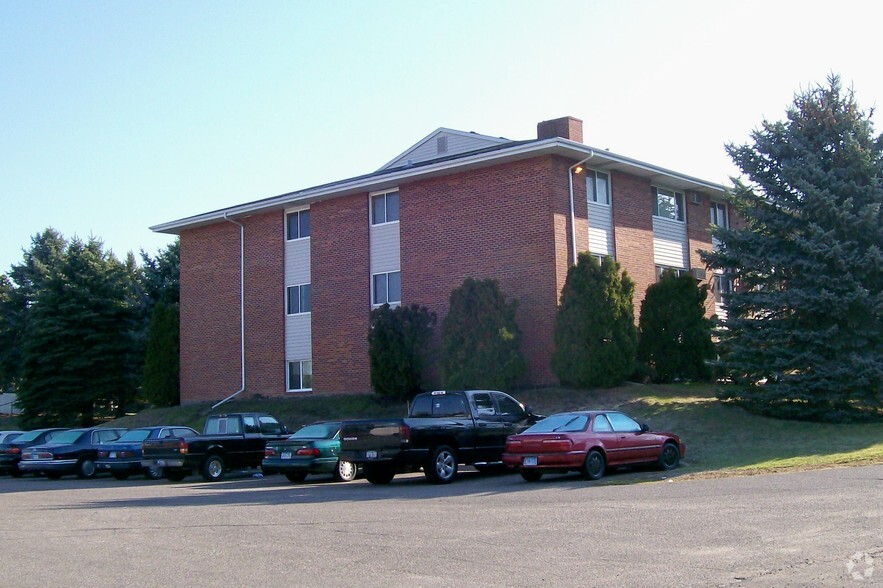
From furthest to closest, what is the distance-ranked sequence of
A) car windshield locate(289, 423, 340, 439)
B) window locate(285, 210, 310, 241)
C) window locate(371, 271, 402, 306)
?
1. window locate(285, 210, 310, 241)
2. window locate(371, 271, 402, 306)
3. car windshield locate(289, 423, 340, 439)

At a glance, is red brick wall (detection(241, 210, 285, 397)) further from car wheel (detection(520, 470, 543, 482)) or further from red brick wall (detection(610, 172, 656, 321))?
car wheel (detection(520, 470, 543, 482))

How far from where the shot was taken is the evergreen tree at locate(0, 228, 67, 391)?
2306 inches

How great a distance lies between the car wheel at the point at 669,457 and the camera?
19.5 m

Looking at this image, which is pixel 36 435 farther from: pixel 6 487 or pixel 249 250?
pixel 249 250

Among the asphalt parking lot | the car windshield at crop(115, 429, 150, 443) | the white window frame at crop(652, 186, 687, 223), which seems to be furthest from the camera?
the white window frame at crop(652, 186, 687, 223)

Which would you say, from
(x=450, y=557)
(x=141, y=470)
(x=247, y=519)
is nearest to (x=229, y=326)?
(x=141, y=470)


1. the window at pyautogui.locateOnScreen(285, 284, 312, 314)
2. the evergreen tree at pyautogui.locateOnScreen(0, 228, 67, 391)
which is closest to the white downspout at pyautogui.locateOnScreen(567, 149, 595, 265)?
the window at pyautogui.locateOnScreen(285, 284, 312, 314)

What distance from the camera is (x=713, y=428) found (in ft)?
78.0

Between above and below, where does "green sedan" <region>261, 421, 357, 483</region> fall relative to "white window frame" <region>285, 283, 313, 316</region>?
below

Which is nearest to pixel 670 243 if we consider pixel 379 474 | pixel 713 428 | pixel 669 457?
pixel 713 428

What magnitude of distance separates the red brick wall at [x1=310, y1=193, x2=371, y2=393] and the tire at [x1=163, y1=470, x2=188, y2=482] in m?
10.8

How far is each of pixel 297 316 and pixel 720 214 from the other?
16768 mm

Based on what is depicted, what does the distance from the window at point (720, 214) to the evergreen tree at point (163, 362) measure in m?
22.9

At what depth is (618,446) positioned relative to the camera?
733 inches
